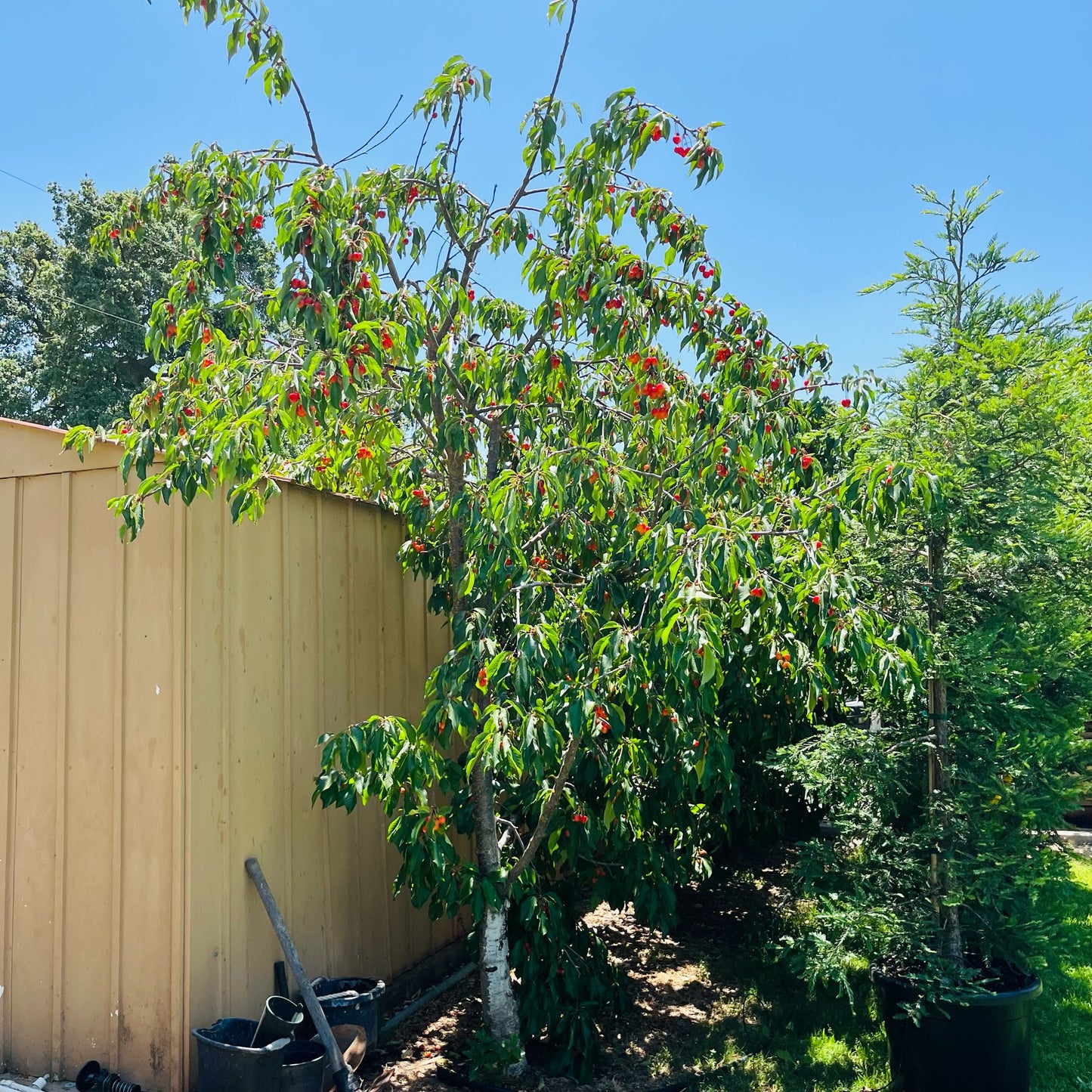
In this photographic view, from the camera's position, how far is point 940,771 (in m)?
3.20

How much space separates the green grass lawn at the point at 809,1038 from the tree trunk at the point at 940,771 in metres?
0.36

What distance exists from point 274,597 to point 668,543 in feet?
5.86

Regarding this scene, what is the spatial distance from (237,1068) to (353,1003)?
2.09 feet

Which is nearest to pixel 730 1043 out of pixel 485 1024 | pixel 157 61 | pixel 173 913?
pixel 485 1024

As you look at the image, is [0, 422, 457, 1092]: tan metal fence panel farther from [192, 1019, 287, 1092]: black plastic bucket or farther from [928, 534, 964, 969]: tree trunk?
[928, 534, 964, 969]: tree trunk

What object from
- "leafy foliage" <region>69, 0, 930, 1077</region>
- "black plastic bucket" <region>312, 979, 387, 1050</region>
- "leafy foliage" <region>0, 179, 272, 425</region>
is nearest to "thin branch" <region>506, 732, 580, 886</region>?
"leafy foliage" <region>69, 0, 930, 1077</region>

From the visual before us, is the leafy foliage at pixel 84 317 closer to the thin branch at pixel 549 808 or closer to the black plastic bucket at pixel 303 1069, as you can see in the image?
the thin branch at pixel 549 808

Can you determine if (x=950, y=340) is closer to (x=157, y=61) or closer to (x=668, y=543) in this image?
(x=668, y=543)

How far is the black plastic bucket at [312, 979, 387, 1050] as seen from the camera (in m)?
3.31

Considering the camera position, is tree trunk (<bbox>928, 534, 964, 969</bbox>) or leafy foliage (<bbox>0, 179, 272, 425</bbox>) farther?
leafy foliage (<bbox>0, 179, 272, 425</bbox>)

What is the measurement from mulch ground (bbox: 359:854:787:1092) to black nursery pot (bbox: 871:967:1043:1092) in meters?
0.87

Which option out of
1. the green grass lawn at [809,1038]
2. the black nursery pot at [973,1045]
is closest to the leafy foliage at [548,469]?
the green grass lawn at [809,1038]

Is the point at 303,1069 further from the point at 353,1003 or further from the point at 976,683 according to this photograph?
the point at 976,683

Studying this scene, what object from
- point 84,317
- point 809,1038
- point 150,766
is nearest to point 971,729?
point 809,1038
